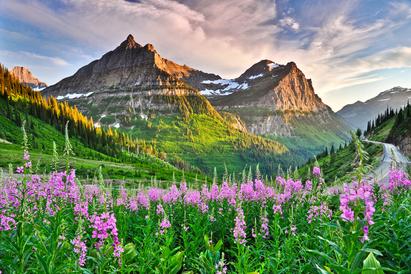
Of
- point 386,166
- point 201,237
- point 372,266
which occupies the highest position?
point 372,266

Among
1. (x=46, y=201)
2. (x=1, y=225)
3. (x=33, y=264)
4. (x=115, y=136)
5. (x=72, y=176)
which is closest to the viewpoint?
(x=33, y=264)

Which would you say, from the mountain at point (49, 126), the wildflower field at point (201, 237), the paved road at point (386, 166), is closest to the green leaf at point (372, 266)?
the wildflower field at point (201, 237)

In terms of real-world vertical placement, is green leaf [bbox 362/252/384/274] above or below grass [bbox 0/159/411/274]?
above

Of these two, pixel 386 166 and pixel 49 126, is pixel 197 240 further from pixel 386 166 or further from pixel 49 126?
pixel 49 126

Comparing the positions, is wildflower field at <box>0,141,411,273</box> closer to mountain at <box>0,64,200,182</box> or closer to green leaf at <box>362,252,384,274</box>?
green leaf at <box>362,252,384,274</box>

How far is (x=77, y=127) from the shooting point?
142m

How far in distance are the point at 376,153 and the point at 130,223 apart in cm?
9232

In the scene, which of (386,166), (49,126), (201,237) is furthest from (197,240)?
(49,126)

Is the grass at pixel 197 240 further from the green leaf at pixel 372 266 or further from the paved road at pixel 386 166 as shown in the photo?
the paved road at pixel 386 166

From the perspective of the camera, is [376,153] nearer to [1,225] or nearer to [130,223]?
[130,223]

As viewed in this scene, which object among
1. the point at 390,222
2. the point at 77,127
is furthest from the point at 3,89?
the point at 390,222

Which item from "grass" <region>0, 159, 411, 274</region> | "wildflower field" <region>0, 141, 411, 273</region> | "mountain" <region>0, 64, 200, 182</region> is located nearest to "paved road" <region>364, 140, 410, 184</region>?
"wildflower field" <region>0, 141, 411, 273</region>

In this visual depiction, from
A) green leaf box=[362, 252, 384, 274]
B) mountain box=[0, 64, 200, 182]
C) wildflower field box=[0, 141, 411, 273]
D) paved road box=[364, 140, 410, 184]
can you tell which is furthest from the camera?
mountain box=[0, 64, 200, 182]

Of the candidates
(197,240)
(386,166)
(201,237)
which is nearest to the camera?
(197,240)
